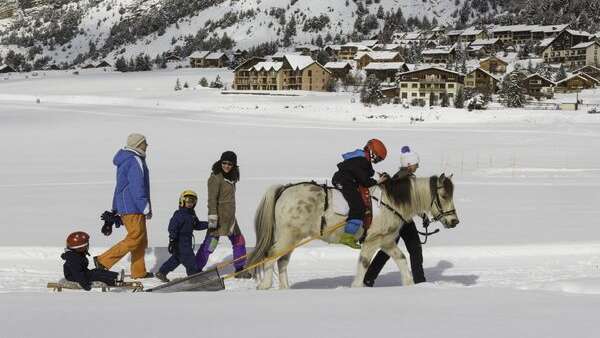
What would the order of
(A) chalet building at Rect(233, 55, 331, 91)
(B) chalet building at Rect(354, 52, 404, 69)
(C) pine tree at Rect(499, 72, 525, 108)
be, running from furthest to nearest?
1. (B) chalet building at Rect(354, 52, 404, 69)
2. (A) chalet building at Rect(233, 55, 331, 91)
3. (C) pine tree at Rect(499, 72, 525, 108)

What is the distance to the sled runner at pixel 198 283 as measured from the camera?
742 centimetres

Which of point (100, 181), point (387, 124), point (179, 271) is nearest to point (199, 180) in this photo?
point (100, 181)

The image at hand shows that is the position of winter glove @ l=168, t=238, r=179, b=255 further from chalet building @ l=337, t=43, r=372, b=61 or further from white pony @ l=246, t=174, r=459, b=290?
chalet building @ l=337, t=43, r=372, b=61

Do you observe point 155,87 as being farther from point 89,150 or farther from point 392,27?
point 392,27

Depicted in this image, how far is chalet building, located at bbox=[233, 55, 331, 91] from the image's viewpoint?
316 feet

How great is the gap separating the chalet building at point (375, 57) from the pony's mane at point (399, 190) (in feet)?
336

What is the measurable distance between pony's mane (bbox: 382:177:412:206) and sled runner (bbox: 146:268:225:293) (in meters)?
2.29

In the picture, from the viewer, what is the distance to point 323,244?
11.1 metres

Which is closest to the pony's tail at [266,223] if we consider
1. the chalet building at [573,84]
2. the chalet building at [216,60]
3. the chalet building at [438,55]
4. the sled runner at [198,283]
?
the sled runner at [198,283]

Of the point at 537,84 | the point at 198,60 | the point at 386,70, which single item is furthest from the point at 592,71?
the point at 198,60

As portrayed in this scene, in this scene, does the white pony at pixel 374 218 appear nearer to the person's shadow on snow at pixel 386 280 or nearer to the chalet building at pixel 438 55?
the person's shadow on snow at pixel 386 280

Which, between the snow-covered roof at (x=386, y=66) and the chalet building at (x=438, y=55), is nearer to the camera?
the snow-covered roof at (x=386, y=66)

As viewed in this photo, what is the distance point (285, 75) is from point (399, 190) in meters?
92.2

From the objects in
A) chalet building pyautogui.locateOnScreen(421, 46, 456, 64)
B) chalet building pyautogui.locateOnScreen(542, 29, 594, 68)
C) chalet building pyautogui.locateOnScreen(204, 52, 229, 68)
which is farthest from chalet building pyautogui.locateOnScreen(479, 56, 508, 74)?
chalet building pyautogui.locateOnScreen(204, 52, 229, 68)
